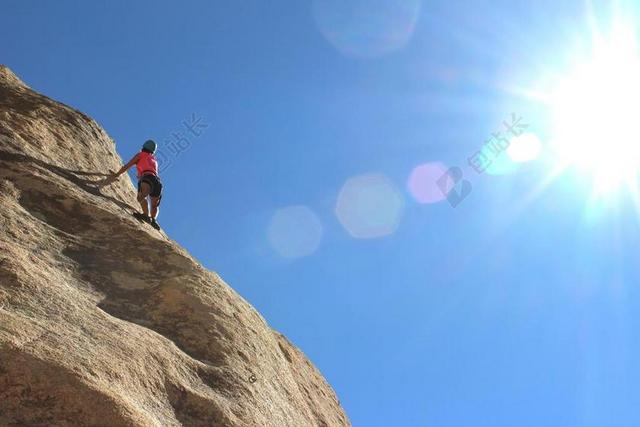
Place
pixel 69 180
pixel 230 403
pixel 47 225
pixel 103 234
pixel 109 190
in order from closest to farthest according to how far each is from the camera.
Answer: pixel 230 403, pixel 47 225, pixel 103 234, pixel 69 180, pixel 109 190

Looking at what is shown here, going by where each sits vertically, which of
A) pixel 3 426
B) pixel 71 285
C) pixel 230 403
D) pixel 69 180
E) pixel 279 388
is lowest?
pixel 3 426

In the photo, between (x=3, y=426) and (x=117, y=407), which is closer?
(x=3, y=426)

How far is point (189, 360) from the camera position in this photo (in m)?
8.13

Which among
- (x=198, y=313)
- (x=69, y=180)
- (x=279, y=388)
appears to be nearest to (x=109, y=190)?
(x=69, y=180)

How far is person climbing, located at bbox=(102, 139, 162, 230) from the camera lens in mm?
14344

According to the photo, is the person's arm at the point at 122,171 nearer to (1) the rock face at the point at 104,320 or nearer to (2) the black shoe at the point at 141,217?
(1) the rock face at the point at 104,320

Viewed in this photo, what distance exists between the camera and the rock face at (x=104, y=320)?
19.4 ft

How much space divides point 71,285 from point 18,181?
9.55ft

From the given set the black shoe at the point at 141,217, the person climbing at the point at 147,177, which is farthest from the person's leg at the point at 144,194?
the black shoe at the point at 141,217

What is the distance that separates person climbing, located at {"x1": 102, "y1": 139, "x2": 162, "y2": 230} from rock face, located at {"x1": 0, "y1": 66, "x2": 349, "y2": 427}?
1.69 ft

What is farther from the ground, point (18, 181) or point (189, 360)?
point (18, 181)

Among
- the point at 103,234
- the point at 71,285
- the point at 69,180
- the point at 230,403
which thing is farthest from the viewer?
the point at 69,180

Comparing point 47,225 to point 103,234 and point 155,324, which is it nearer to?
point 103,234

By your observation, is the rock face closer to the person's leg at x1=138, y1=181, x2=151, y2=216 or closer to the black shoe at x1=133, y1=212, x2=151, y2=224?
the black shoe at x1=133, y1=212, x2=151, y2=224
